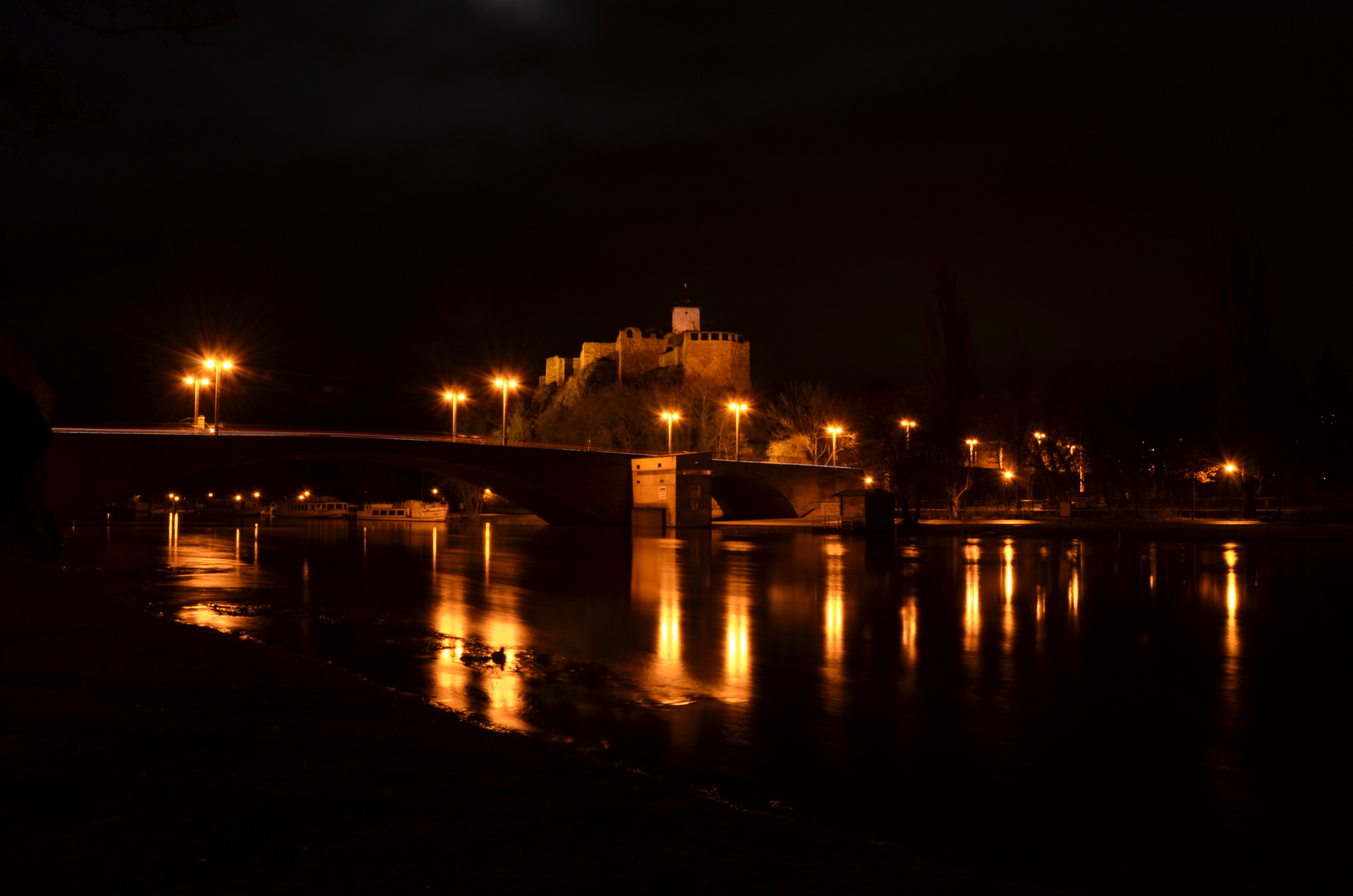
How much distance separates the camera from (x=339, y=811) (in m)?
4.26

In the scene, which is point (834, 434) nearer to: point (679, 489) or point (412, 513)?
point (679, 489)

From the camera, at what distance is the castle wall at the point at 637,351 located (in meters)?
121

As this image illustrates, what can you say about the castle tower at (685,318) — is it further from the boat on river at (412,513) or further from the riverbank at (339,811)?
the riverbank at (339,811)

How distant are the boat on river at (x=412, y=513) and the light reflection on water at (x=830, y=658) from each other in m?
47.3

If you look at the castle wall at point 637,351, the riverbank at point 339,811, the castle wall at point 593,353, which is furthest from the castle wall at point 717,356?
the riverbank at point 339,811

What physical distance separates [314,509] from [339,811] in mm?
94608

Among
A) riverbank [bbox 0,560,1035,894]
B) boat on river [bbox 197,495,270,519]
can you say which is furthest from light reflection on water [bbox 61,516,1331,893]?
boat on river [bbox 197,495,270,519]

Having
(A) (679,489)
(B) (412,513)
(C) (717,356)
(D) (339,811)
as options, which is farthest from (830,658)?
(C) (717,356)

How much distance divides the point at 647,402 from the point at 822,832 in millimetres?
78131

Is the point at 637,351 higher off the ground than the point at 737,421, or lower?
higher

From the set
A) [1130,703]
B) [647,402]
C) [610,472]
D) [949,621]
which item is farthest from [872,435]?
[1130,703]

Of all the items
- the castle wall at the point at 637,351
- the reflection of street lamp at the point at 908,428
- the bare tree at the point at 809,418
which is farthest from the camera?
the castle wall at the point at 637,351

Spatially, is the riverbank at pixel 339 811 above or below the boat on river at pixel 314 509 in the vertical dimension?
above

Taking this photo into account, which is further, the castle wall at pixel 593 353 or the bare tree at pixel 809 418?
the castle wall at pixel 593 353
